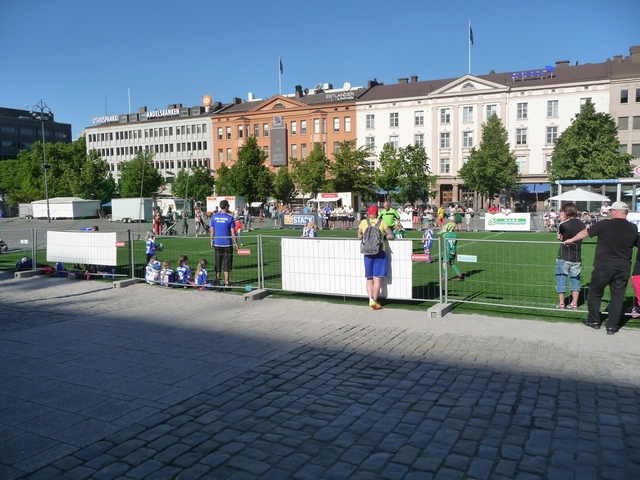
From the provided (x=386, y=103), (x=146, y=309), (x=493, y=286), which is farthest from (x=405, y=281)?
(x=386, y=103)

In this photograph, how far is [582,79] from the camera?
2511 inches

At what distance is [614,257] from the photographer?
7.80 m

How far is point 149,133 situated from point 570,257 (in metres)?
101

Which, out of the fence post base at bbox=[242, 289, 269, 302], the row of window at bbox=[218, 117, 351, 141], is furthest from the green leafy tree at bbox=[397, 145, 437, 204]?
the fence post base at bbox=[242, 289, 269, 302]

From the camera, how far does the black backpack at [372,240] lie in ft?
30.9

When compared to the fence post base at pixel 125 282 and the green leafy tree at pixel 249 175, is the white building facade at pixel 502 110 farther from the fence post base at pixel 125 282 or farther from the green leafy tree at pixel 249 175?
the fence post base at pixel 125 282

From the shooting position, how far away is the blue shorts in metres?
9.71

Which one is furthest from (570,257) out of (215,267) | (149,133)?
(149,133)

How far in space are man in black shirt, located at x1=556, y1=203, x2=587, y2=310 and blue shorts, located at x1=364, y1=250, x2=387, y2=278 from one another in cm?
303

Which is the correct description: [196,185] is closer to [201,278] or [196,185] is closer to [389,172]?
[389,172]

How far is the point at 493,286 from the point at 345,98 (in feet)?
229

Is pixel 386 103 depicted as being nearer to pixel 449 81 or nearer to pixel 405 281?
pixel 449 81

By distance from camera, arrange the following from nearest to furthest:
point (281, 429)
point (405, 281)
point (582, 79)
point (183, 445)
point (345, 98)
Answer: point (183, 445) < point (281, 429) < point (405, 281) < point (582, 79) < point (345, 98)

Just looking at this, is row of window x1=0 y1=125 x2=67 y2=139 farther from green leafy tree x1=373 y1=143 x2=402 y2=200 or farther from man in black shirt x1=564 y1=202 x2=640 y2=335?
man in black shirt x1=564 y1=202 x2=640 y2=335
